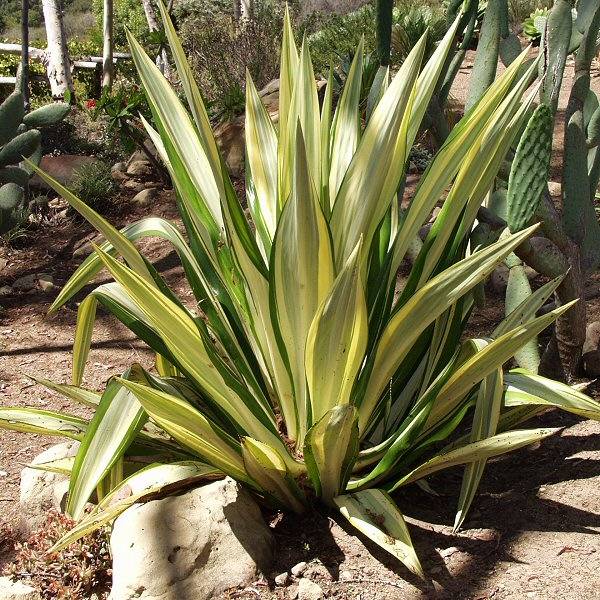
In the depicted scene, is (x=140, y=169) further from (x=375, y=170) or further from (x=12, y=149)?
(x=375, y=170)

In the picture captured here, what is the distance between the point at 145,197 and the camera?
6.57 meters

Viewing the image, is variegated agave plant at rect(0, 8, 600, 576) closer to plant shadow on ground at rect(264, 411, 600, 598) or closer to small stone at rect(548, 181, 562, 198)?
plant shadow on ground at rect(264, 411, 600, 598)

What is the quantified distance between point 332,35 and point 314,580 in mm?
10745

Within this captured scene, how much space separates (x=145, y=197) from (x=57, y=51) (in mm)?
3955

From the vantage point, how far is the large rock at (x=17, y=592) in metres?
2.21

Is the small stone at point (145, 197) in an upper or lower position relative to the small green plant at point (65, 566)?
lower

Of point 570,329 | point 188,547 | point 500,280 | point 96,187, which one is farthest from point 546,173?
point 96,187

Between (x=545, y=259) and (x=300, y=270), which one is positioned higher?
(x=300, y=270)

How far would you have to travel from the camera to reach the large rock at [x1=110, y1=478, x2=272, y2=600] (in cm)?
198

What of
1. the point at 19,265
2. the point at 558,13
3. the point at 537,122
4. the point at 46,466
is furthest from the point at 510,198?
the point at 19,265

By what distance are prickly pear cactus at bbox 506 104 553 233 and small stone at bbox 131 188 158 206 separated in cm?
456

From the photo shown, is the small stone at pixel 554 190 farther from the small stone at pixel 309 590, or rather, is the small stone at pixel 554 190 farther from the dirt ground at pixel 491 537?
the small stone at pixel 309 590

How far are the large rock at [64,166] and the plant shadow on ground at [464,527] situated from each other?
5333 millimetres

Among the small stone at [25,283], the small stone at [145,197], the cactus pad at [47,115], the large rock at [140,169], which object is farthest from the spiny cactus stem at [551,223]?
the large rock at [140,169]
